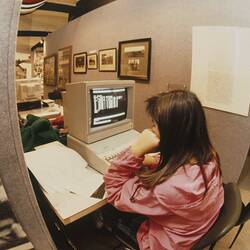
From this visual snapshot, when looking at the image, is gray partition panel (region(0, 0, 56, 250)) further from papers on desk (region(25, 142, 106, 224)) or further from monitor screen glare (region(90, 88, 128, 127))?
monitor screen glare (region(90, 88, 128, 127))

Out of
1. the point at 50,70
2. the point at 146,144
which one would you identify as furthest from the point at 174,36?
the point at 50,70

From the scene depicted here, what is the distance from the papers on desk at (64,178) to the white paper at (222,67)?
150 centimetres

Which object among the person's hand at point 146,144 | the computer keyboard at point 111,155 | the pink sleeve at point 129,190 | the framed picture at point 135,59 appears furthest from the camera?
the framed picture at point 135,59

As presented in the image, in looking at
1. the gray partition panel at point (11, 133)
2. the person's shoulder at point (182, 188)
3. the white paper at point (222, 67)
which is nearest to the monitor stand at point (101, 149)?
the person's shoulder at point (182, 188)

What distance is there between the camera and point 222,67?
2.18 m

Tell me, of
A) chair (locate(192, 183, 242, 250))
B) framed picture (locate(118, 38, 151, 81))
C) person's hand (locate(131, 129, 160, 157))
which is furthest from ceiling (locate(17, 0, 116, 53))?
chair (locate(192, 183, 242, 250))

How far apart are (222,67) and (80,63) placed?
309cm

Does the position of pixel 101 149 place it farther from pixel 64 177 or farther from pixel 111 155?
pixel 64 177

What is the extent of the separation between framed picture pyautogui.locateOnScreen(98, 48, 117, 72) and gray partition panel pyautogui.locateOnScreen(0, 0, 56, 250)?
336 centimetres

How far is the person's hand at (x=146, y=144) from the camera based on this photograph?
1081 millimetres

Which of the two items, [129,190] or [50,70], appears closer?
[129,190]

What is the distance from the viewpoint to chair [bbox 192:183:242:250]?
33.0 inches

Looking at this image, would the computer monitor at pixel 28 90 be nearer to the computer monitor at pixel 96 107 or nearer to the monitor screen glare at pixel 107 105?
the computer monitor at pixel 96 107

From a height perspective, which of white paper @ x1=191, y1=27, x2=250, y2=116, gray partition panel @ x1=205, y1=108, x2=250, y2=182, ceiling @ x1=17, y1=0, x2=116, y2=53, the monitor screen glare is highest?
ceiling @ x1=17, y1=0, x2=116, y2=53
